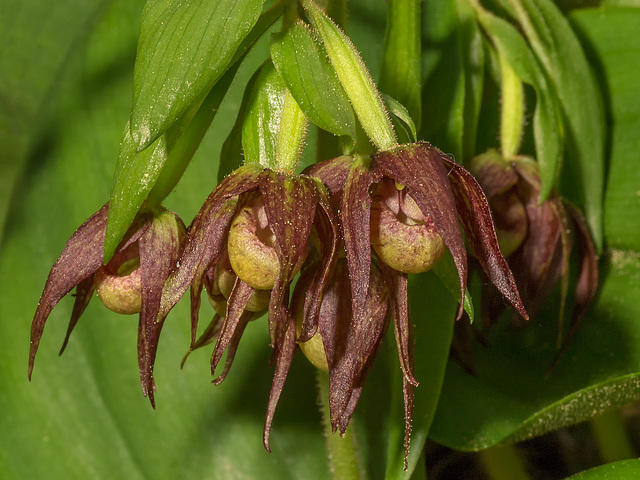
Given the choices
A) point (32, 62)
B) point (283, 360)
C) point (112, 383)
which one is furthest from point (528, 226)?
point (32, 62)

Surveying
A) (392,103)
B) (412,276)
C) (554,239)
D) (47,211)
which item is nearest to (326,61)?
(392,103)

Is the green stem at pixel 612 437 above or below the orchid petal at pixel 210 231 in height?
below

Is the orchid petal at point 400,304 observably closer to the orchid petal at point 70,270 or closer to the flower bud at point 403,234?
the flower bud at point 403,234

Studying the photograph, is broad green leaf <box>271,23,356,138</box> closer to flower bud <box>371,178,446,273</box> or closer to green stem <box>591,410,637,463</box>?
flower bud <box>371,178,446,273</box>

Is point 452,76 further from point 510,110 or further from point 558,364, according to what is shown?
point 558,364

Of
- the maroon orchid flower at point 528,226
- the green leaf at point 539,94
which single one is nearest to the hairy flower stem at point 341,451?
the maroon orchid flower at point 528,226

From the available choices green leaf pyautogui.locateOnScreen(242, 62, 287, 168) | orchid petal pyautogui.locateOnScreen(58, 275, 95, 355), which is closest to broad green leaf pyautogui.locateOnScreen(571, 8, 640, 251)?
green leaf pyautogui.locateOnScreen(242, 62, 287, 168)

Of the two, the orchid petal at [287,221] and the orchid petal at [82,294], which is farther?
the orchid petal at [82,294]

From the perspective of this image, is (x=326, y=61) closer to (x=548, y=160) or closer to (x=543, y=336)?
(x=548, y=160)
